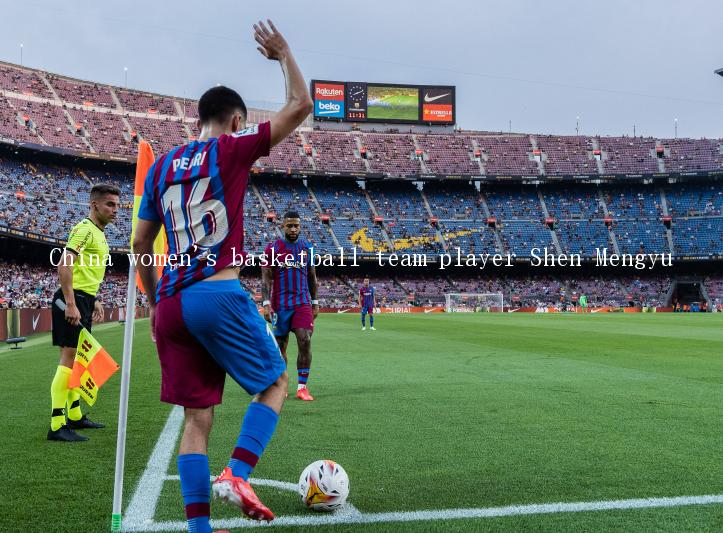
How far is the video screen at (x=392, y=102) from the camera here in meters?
69.4

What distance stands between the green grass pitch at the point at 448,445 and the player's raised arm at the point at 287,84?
209 centimetres

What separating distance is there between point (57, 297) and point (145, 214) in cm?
357

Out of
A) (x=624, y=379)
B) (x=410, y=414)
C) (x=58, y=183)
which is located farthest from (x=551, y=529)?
(x=58, y=183)

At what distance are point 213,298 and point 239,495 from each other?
91 cm

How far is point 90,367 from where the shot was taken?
5168mm

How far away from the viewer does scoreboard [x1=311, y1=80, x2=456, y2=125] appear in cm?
6869

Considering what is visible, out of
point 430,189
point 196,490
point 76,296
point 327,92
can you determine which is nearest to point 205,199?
point 196,490

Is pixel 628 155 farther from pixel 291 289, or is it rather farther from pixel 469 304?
pixel 291 289

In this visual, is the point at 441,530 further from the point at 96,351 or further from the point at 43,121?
the point at 43,121

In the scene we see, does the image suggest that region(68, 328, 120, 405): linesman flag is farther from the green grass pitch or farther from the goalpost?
the goalpost

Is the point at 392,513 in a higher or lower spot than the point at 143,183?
lower

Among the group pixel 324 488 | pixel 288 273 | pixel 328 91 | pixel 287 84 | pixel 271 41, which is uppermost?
pixel 328 91

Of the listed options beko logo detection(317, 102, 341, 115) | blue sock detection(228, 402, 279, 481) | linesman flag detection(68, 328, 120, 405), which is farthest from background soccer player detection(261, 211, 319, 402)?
beko logo detection(317, 102, 341, 115)

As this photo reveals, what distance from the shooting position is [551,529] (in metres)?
3.37
